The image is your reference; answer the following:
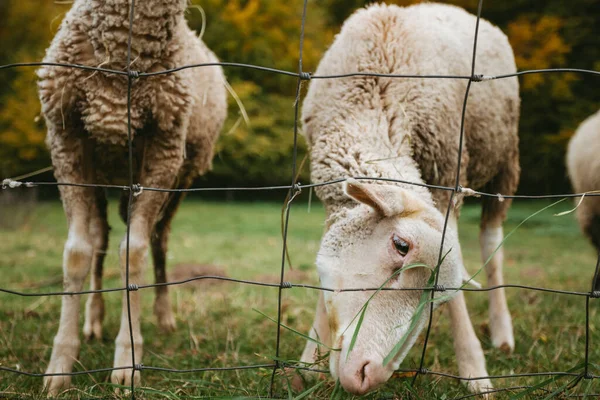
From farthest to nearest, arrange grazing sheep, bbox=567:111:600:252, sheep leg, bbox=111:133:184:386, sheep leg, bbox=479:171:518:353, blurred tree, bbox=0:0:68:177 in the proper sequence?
blurred tree, bbox=0:0:68:177 < grazing sheep, bbox=567:111:600:252 < sheep leg, bbox=479:171:518:353 < sheep leg, bbox=111:133:184:386

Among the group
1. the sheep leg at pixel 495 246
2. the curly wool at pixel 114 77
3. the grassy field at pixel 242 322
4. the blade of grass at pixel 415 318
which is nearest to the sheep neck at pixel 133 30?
the curly wool at pixel 114 77

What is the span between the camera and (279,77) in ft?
52.4

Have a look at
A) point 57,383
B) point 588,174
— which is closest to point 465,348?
point 57,383

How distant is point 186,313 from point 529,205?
37.4ft

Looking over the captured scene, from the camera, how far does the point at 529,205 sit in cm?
1381

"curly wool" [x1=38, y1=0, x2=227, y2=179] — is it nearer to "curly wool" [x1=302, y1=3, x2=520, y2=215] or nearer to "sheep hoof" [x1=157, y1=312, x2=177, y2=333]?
"curly wool" [x1=302, y1=3, x2=520, y2=215]

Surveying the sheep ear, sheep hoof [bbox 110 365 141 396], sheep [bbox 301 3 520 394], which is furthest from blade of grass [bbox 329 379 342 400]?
sheep hoof [bbox 110 365 141 396]

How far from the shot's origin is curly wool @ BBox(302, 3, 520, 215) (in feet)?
9.34

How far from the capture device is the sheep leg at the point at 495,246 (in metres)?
3.84

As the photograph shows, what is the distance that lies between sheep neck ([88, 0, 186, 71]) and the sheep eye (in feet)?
4.50

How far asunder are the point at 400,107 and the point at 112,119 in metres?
1.41

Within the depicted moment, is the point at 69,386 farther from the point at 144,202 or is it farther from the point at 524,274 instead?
the point at 524,274

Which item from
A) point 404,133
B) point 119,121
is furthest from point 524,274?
point 119,121

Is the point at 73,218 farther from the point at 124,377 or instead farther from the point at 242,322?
the point at 242,322
